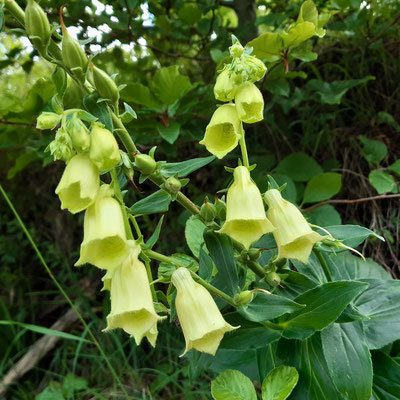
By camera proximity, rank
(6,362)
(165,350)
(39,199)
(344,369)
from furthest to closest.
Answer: (39,199) → (6,362) → (165,350) → (344,369)

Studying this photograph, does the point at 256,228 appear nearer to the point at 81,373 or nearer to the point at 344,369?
the point at 344,369

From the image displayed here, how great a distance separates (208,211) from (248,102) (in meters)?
0.19

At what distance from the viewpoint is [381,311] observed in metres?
0.94

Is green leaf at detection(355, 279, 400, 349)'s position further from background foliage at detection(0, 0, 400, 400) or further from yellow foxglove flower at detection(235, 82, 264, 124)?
yellow foxglove flower at detection(235, 82, 264, 124)

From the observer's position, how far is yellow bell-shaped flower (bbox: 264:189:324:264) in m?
0.71

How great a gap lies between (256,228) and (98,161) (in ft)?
0.92

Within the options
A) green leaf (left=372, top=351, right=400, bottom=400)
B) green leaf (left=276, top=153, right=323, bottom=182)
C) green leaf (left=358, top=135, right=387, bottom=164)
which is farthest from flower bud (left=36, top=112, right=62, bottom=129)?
green leaf (left=358, top=135, right=387, bottom=164)

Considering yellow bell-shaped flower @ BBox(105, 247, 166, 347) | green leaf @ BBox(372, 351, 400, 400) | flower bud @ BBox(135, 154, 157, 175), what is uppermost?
flower bud @ BBox(135, 154, 157, 175)

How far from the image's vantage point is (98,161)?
61 centimetres

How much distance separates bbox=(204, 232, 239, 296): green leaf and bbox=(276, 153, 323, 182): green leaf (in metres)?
0.72

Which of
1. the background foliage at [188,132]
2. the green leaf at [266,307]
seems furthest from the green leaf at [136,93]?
the green leaf at [266,307]

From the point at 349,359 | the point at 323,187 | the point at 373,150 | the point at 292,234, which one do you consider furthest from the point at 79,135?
the point at 373,150

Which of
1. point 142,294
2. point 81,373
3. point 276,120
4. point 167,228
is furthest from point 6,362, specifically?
point 276,120

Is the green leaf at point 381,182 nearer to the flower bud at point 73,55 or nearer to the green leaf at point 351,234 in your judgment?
the green leaf at point 351,234
